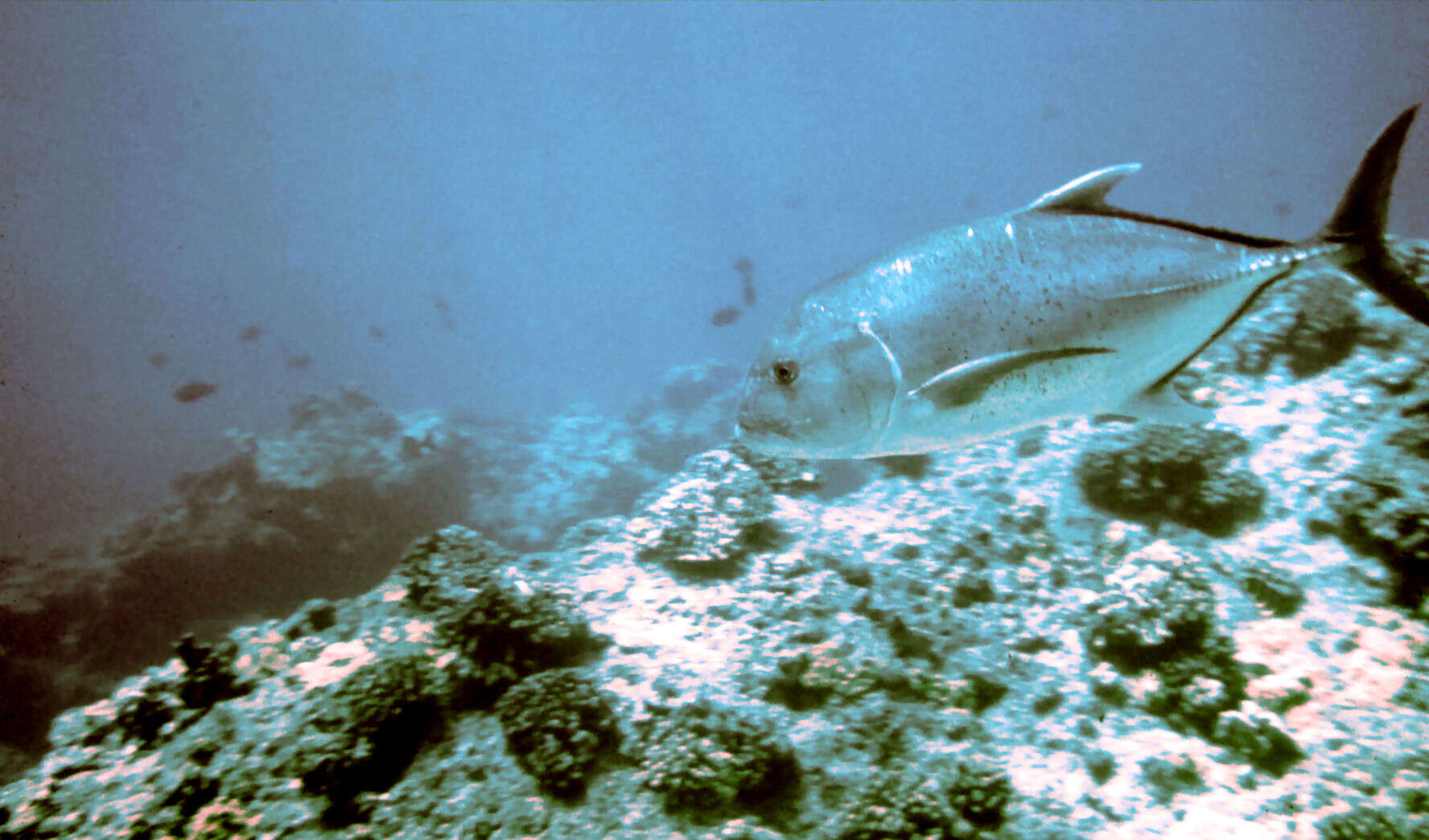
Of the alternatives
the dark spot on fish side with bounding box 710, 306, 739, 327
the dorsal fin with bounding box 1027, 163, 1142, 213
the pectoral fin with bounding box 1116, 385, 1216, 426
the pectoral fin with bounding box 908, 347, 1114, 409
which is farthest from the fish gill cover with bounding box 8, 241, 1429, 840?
the dark spot on fish side with bounding box 710, 306, 739, 327

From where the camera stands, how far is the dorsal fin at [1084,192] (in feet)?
4.96

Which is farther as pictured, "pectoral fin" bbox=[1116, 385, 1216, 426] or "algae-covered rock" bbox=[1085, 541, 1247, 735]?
"algae-covered rock" bbox=[1085, 541, 1247, 735]

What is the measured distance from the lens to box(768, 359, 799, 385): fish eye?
1.44 metres

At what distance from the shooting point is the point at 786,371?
1.45 m

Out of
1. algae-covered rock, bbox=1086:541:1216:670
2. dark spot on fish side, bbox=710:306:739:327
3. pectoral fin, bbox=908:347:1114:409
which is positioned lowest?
algae-covered rock, bbox=1086:541:1216:670

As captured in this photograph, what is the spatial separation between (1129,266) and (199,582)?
1004cm

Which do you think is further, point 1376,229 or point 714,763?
point 714,763

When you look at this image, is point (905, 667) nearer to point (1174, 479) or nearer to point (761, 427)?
point (761, 427)

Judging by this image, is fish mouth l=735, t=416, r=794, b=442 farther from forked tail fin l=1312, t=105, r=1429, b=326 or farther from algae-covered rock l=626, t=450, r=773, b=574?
algae-covered rock l=626, t=450, r=773, b=574

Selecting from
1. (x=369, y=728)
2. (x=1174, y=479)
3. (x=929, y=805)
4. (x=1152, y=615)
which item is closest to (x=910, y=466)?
(x=1174, y=479)

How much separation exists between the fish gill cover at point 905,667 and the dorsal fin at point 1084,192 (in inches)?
72.6

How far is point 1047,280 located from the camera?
139 centimetres

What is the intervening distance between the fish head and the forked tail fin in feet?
4.12

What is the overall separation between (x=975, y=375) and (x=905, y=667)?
1.70 m
